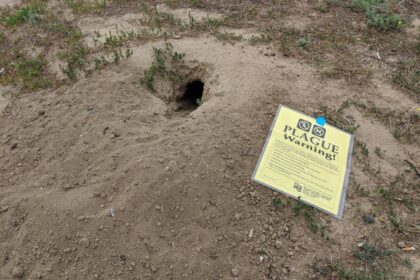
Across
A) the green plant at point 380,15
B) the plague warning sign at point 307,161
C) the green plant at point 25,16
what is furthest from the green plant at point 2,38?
the green plant at point 380,15

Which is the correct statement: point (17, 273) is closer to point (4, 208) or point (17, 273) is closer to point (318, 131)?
point (4, 208)

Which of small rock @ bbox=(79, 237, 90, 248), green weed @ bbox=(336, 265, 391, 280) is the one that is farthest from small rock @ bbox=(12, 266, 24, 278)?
green weed @ bbox=(336, 265, 391, 280)

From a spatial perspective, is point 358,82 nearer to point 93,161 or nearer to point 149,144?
point 149,144

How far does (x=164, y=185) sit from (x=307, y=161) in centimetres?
129

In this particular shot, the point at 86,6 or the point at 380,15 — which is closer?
the point at 380,15

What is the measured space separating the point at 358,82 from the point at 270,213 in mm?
2162

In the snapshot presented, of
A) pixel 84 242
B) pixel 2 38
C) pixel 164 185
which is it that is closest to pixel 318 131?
pixel 164 185

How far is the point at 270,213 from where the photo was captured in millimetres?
2996

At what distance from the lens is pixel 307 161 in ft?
10.7

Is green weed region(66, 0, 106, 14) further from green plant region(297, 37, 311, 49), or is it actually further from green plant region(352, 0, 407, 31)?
green plant region(352, 0, 407, 31)

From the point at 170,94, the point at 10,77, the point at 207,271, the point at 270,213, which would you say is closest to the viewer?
the point at 207,271

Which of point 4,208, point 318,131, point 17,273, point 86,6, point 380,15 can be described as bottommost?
point 17,273

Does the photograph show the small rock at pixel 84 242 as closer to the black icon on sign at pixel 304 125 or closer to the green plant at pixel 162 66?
the green plant at pixel 162 66

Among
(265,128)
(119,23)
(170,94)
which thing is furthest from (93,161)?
(119,23)
